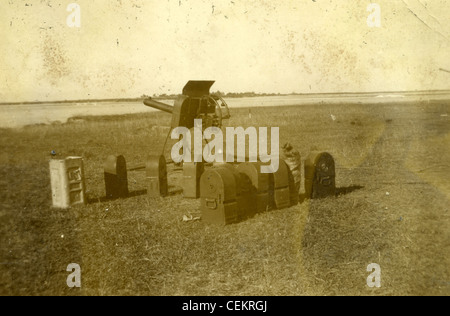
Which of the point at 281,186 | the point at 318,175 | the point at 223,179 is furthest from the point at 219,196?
the point at 318,175

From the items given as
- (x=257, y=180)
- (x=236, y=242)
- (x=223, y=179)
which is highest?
(x=223, y=179)

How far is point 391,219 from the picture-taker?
7.65 metres

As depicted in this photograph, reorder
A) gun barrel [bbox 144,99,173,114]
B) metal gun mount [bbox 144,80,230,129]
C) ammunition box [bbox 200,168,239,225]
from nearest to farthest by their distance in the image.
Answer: ammunition box [bbox 200,168,239,225], metal gun mount [bbox 144,80,230,129], gun barrel [bbox 144,99,173,114]

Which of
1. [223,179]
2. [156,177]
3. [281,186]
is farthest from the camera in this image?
[156,177]

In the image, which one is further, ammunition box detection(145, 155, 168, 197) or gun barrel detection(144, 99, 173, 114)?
gun barrel detection(144, 99, 173, 114)

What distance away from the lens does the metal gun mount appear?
10.5 meters

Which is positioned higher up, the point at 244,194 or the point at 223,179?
the point at 223,179

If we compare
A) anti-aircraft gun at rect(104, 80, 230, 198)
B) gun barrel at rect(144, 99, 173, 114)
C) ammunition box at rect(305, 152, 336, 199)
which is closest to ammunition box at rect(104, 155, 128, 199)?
anti-aircraft gun at rect(104, 80, 230, 198)

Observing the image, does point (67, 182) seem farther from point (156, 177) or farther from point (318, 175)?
point (318, 175)

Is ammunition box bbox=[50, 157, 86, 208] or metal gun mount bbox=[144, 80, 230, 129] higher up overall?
metal gun mount bbox=[144, 80, 230, 129]

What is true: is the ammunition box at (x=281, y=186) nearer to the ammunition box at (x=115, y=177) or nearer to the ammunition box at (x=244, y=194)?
the ammunition box at (x=244, y=194)

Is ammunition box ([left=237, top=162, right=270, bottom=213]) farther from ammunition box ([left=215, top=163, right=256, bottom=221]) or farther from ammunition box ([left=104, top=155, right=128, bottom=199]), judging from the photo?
ammunition box ([left=104, top=155, right=128, bottom=199])

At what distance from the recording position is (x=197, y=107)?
35.9ft
